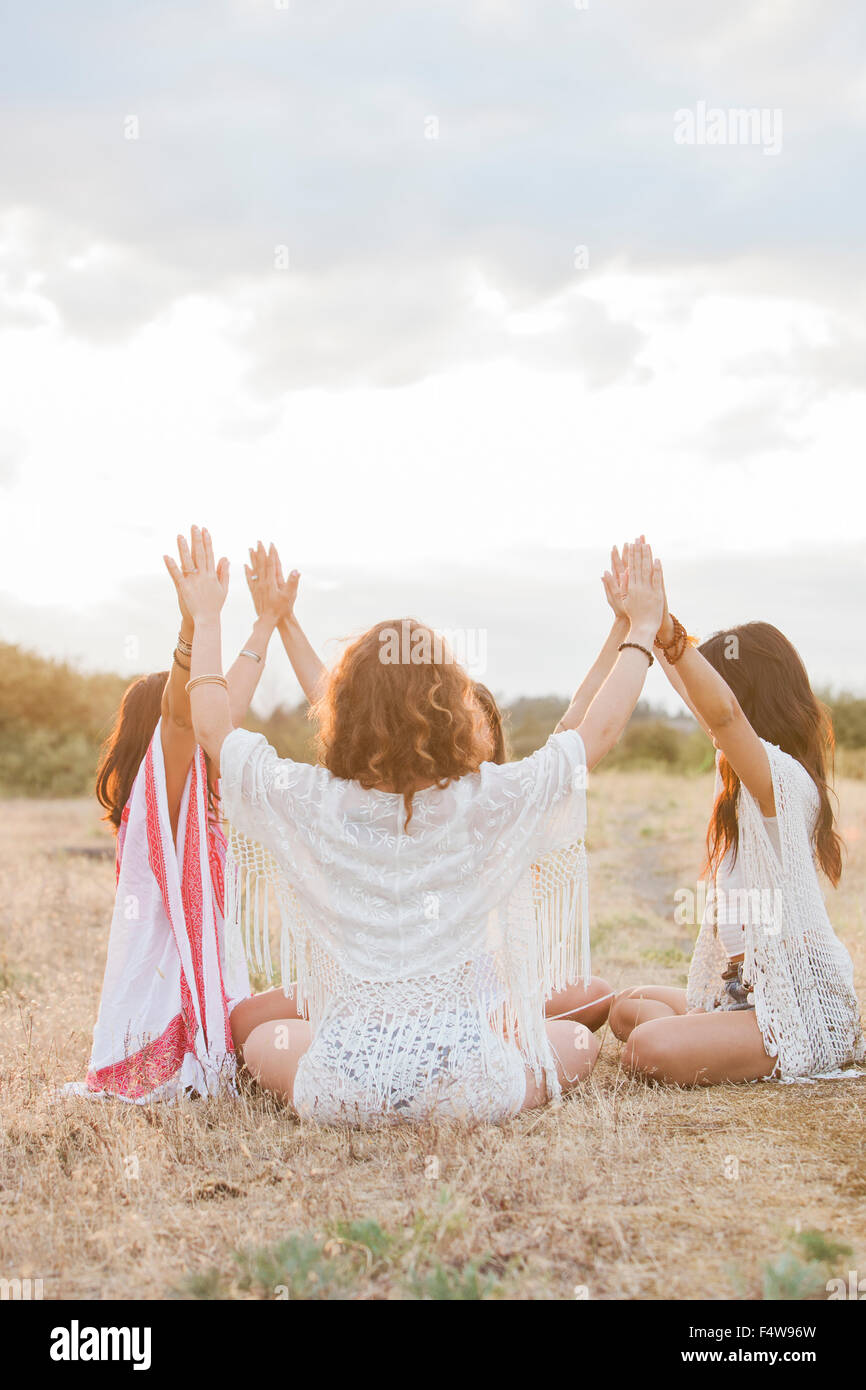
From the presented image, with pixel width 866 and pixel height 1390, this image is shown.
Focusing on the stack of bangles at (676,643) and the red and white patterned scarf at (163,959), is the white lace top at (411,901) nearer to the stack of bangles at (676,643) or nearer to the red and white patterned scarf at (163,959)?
the stack of bangles at (676,643)

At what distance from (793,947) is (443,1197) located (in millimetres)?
1737

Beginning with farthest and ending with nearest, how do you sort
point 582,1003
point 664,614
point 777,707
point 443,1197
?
point 582,1003 → point 777,707 → point 664,614 → point 443,1197

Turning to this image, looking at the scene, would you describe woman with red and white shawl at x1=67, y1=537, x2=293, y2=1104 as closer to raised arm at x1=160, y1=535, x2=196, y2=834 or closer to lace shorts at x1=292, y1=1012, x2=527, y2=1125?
raised arm at x1=160, y1=535, x2=196, y2=834

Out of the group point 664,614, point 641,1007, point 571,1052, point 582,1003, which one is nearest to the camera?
point 664,614

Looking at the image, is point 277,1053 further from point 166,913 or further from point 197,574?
point 197,574

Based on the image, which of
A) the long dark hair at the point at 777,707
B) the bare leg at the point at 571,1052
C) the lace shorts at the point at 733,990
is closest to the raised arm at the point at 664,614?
the long dark hair at the point at 777,707

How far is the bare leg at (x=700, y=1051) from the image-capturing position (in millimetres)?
3920

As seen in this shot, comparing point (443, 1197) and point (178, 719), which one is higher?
point (178, 719)

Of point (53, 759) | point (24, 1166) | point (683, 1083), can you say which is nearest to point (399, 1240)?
point (24, 1166)

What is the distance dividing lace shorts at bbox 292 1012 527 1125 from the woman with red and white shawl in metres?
0.79

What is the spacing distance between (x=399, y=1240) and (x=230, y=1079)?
1464 mm

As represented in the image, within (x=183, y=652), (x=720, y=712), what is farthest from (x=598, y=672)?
(x=183, y=652)

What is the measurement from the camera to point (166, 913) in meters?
4.14
